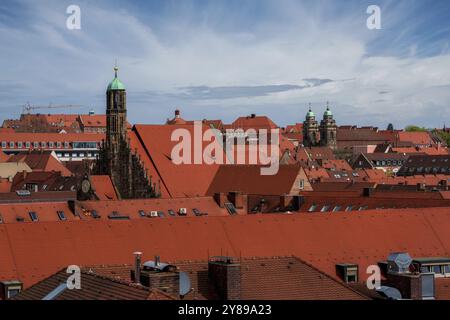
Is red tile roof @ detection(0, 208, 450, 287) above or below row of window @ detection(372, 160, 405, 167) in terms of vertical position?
below

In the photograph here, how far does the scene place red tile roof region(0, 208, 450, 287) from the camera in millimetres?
35562

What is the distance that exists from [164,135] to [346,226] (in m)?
49.0

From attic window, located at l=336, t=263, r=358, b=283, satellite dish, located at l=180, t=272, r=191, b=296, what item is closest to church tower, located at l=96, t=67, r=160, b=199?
attic window, located at l=336, t=263, r=358, b=283

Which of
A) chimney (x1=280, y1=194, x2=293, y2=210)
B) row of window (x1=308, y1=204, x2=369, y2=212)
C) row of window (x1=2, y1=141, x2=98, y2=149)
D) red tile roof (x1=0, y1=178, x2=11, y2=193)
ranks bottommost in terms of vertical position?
row of window (x1=308, y1=204, x2=369, y2=212)

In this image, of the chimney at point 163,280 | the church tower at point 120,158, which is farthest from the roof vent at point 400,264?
the church tower at point 120,158

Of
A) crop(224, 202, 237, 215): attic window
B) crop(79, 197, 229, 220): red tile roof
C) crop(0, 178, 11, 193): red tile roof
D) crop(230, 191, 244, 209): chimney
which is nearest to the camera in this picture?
crop(79, 197, 229, 220): red tile roof

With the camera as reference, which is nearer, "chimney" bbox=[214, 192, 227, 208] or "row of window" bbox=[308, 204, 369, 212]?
"row of window" bbox=[308, 204, 369, 212]

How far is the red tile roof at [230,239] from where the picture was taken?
117 ft

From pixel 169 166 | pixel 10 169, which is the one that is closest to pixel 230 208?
pixel 169 166

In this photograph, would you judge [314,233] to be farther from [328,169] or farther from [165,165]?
[328,169]

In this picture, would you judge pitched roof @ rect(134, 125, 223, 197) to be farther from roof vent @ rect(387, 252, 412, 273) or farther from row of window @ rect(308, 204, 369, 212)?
roof vent @ rect(387, 252, 412, 273)
